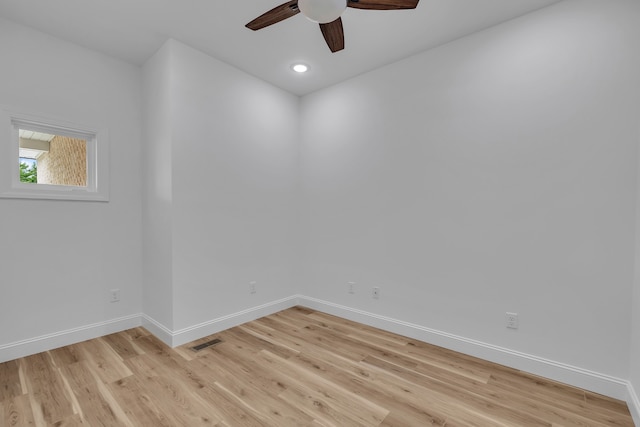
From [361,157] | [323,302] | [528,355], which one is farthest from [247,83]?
[528,355]

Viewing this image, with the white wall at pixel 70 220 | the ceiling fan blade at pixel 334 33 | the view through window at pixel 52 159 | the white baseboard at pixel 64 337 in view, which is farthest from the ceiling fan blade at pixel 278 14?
the white baseboard at pixel 64 337

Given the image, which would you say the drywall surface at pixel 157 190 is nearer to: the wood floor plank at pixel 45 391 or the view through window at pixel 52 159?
the view through window at pixel 52 159

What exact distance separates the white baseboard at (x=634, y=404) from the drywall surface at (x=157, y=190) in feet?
10.4

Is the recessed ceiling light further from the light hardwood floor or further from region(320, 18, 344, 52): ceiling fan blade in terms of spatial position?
the light hardwood floor

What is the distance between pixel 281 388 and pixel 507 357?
1.71m

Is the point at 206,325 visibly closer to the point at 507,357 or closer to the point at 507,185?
the point at 507,357

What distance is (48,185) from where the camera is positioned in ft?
8.38

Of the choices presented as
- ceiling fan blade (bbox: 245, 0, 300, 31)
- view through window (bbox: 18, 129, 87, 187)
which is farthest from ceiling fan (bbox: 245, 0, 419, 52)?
view through window (bbox: 18, 129, 87, 187)

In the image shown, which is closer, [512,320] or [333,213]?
[512,320]

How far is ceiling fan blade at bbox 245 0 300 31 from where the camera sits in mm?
1691

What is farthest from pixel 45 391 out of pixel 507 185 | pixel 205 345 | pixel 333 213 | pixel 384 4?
pixel 507 185

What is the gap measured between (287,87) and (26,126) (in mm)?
2416

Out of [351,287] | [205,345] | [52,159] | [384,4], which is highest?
[384,4]

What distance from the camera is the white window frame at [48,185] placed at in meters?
2.29
